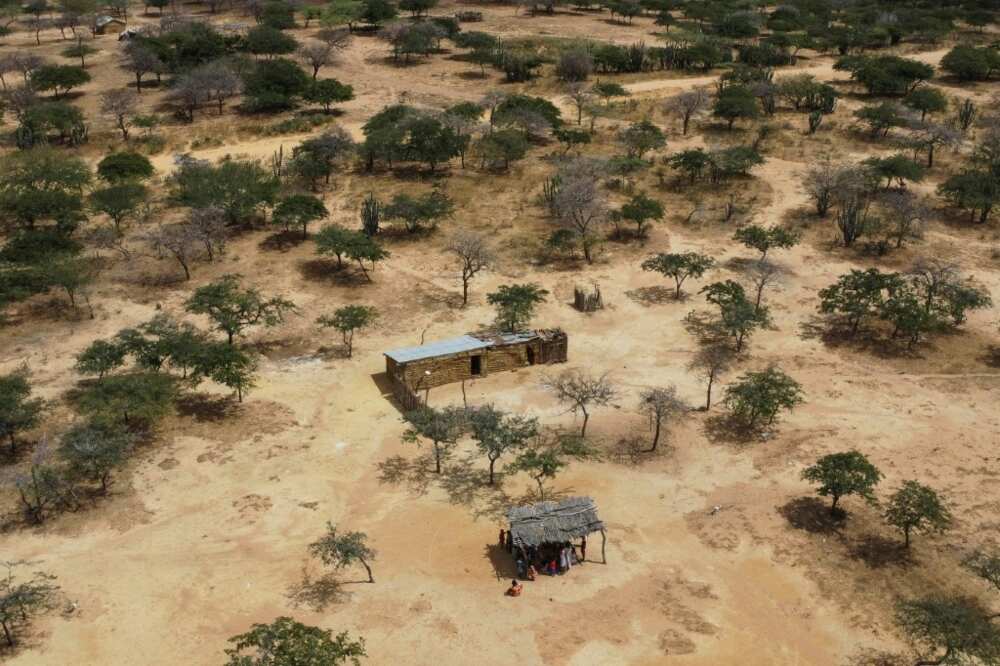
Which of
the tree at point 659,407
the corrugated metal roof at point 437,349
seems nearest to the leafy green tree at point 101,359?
the corrugated metal roof at point 437,349

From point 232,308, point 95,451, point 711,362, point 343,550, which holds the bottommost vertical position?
point 711,362

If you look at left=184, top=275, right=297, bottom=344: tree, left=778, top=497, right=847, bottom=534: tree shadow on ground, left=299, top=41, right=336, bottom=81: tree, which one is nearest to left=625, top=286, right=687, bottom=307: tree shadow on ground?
left=778, top=497, right=847, bottom=534: tree shadow on ground

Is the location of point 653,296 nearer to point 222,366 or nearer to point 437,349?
point 437,349

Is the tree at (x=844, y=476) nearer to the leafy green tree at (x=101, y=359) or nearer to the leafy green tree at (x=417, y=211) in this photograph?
the leafy green tree at (x=101, y=359)

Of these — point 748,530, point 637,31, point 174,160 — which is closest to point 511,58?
point 637,31

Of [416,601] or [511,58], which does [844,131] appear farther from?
[416,601]

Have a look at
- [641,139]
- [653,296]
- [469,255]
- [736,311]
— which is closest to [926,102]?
[641,139]
